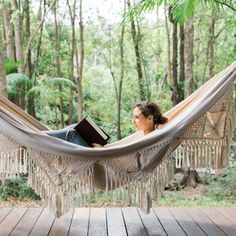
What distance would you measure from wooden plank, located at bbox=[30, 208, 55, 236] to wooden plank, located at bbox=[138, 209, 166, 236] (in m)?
0.57

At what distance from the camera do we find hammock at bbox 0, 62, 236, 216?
231 centimetres

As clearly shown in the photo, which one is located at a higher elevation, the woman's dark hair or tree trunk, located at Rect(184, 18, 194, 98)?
tree trunk, located at Rect(184, 18, 194, 98)

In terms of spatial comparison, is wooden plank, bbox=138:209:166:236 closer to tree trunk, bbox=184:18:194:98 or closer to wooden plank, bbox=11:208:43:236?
wooden plank, bbox=11:208:43:236

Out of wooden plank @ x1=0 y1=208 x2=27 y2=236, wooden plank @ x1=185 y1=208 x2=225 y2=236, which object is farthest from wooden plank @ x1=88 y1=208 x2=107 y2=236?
wooden plank @ x1=185 y1=208 x2=225 y2=236

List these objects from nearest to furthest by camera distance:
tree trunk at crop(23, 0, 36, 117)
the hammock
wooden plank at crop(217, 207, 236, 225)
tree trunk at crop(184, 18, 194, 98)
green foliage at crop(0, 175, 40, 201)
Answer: the hammock < wooden plank at crop(217, 207, 236, 225) < green foliage at crop(0, 175, 40, 201) < tree trunk at crop(184, 18, 194, 98) < tree trunk at crop(23, 0, 36, 117)

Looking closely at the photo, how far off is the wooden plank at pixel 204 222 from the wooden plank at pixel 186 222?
31 mm

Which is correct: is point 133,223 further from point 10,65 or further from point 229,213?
point 10,65

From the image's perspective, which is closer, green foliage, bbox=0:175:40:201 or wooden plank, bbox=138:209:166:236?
wooden plank, bbox=138:209:166:236

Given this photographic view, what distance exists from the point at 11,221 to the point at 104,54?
530 cm

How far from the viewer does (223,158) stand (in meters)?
2.57

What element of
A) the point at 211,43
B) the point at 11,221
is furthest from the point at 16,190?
the point at 211,43

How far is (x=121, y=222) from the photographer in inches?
109

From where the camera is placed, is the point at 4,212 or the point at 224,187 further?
the point at 224,187

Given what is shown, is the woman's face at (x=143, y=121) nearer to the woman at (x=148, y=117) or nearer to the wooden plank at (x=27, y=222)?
the woman at (x=148, y=117)
